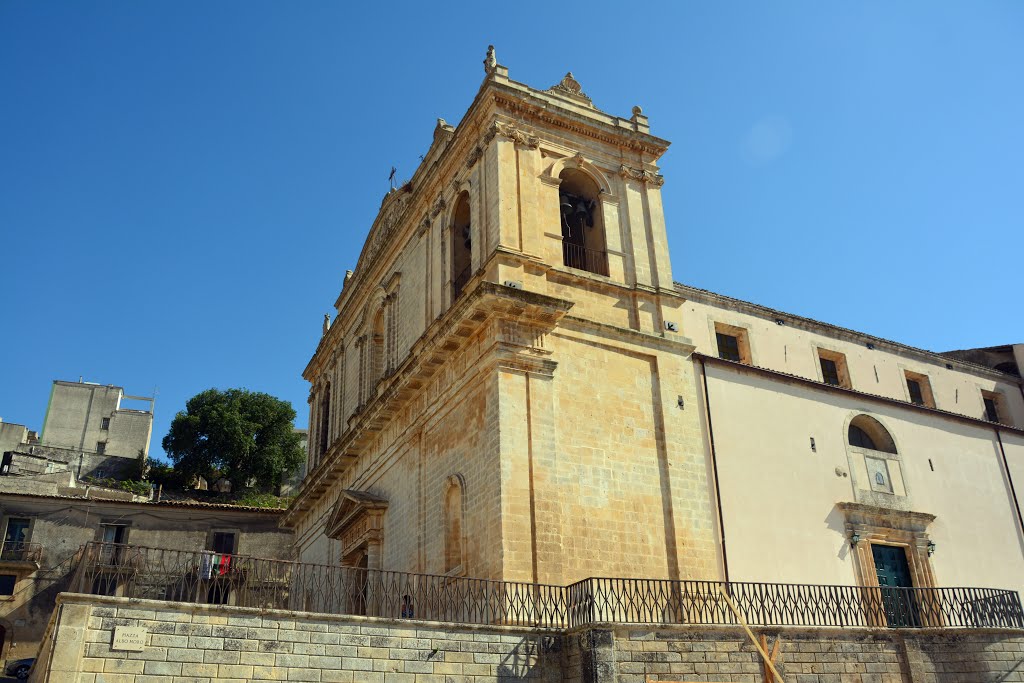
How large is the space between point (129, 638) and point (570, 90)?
14.7m

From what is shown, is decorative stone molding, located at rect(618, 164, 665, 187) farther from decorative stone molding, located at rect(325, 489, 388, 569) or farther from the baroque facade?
decorative stone molding, located at rect(325, 489, 388, 569)

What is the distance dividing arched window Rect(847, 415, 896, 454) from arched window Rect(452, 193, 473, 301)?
9247mm

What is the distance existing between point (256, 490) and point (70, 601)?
126 ft

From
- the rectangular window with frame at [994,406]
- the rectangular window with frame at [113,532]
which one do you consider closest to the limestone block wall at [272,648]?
the rectangular window with frame at [113,532]

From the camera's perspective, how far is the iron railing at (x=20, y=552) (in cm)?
→ 2838

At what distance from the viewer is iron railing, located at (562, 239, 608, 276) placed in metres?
18.7

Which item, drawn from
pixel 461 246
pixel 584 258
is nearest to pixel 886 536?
A: pixel 584 258

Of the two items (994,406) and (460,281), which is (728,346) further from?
(994,406)

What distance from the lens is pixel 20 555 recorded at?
28453mm

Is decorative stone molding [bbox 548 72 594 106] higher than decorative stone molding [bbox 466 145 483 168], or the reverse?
decorative stone molding [bbox 548 72 594 106]

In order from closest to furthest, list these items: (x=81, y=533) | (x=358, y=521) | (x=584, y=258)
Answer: (x=584, y=258) < (x=358, y=521) < (x=81, y=533)

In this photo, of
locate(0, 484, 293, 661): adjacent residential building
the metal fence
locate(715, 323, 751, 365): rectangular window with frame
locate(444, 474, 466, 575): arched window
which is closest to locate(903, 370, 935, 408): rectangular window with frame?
locate(715, 323, 751, 365): rectangular window with frame

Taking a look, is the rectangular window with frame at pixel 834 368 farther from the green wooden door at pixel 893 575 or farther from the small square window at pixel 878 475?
the green wooden door at pixel 893 575

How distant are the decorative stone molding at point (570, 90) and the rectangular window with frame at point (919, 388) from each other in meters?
11.5
